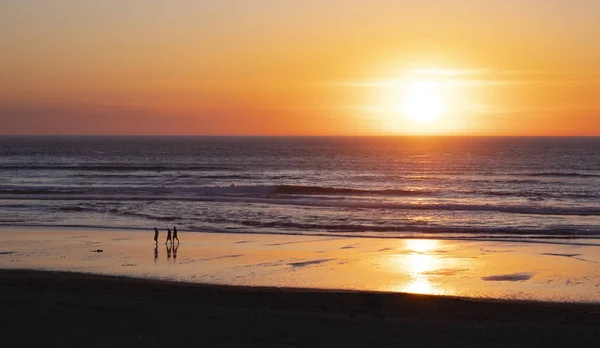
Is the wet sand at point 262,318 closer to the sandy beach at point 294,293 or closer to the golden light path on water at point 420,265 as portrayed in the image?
the sandy beach at point 294,293

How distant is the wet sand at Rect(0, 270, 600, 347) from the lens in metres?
11.6

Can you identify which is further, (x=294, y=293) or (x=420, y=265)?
(x=420, y=265)

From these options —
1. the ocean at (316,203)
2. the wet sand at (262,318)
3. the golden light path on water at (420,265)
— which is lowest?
the ocean at (316,203)

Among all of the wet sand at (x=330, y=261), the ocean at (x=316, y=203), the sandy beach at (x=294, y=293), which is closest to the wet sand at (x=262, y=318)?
the sandy beach at (x=294, y=293)

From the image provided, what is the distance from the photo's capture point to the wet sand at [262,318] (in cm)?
1164

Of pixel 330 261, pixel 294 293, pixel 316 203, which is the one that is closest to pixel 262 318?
pixel 294 293

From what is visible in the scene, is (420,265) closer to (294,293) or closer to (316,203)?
(294,293)

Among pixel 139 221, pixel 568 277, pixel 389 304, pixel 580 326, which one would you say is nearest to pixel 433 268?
pixel 568 277

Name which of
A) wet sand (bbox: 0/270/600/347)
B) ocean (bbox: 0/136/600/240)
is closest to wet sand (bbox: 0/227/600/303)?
A: wet sand (bbox: 0/270/600/347)

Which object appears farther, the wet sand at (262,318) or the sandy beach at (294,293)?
the sandy beach at (294,293)

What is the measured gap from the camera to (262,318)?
1310 cm

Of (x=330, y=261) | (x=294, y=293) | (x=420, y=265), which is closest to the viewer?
(x=294, y=293)

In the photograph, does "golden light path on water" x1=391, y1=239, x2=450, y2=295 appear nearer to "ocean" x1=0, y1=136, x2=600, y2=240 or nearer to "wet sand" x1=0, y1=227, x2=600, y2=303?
"wet sand" x1=0, y1=227, x2=600, y2=303

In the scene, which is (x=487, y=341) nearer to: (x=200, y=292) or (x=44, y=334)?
(x=200, y=292)
